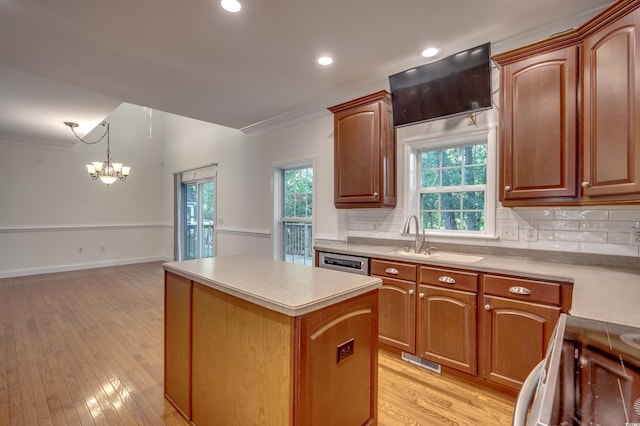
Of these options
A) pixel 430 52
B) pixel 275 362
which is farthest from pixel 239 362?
pixel 430 52

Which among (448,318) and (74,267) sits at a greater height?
(448,318)

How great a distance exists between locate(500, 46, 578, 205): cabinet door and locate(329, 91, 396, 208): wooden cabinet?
1.01m

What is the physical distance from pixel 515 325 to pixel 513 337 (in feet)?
0.27

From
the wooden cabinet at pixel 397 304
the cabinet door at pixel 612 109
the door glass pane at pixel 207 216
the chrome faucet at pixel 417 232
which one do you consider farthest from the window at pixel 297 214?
the cabinet door at pixel 612 109

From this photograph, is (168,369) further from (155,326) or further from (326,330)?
(155,326)

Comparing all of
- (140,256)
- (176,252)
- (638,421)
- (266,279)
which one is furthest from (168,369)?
(140,256)

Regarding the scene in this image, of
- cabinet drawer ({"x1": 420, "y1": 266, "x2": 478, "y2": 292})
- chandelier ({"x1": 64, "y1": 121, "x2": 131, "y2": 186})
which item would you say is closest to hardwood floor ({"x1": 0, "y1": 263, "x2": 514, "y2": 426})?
cabinet drawer ({"x1": 420, "y1": 266, "x2": 478, "y2": 292})

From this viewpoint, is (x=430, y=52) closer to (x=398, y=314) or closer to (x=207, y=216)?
(x=398, y=314)

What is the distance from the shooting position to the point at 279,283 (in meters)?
1.49

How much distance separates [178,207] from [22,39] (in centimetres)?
474

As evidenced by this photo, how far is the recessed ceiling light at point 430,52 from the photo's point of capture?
8.39ft

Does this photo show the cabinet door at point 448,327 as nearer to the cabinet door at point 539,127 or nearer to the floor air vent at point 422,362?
the floor air vent at point 422,362

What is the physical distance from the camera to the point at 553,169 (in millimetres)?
1964

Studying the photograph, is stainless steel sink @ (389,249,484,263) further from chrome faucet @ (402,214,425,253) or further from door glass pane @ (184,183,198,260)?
door glass pane @ (184,183,198,260)
